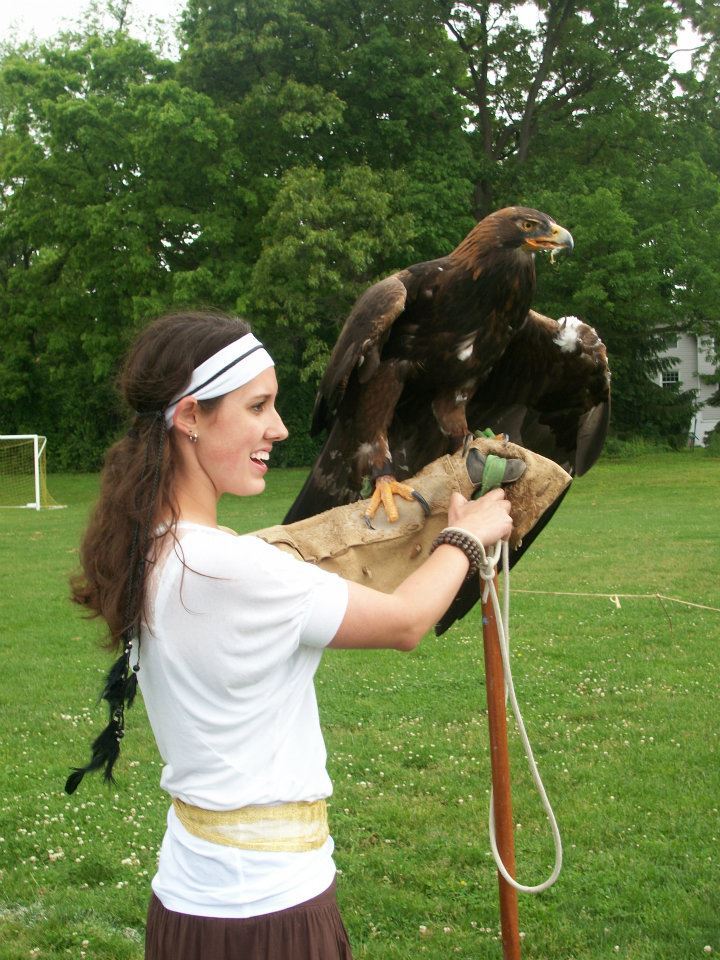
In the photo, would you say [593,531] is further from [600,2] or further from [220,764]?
[600,2]

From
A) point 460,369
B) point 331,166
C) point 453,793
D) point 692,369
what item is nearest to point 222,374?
point 460,369

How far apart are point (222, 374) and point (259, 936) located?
97 centimetres

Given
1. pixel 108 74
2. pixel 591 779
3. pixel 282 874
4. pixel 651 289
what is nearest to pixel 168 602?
pixel 282 874

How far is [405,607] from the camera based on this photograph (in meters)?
1.74

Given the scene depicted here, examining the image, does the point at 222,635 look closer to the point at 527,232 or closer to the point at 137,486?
the point at 137,486

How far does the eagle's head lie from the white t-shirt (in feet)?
7.41

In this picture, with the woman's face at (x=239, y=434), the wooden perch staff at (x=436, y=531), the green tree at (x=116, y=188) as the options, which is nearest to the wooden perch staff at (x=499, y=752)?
the wooden perch staff at (x=436, y=531)

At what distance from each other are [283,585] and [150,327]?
22.8 inches

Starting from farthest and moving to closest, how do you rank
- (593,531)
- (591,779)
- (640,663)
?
(593,531)
(640,663)
(591,779)

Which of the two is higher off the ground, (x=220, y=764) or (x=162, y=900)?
(x=220, y=764)

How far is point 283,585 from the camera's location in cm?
168

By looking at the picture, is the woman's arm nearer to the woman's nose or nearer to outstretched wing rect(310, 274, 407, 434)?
the woman's nose

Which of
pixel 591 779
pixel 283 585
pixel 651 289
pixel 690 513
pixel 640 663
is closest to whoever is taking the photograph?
pixel 283 585

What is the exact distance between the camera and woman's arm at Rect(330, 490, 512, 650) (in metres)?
1.72
